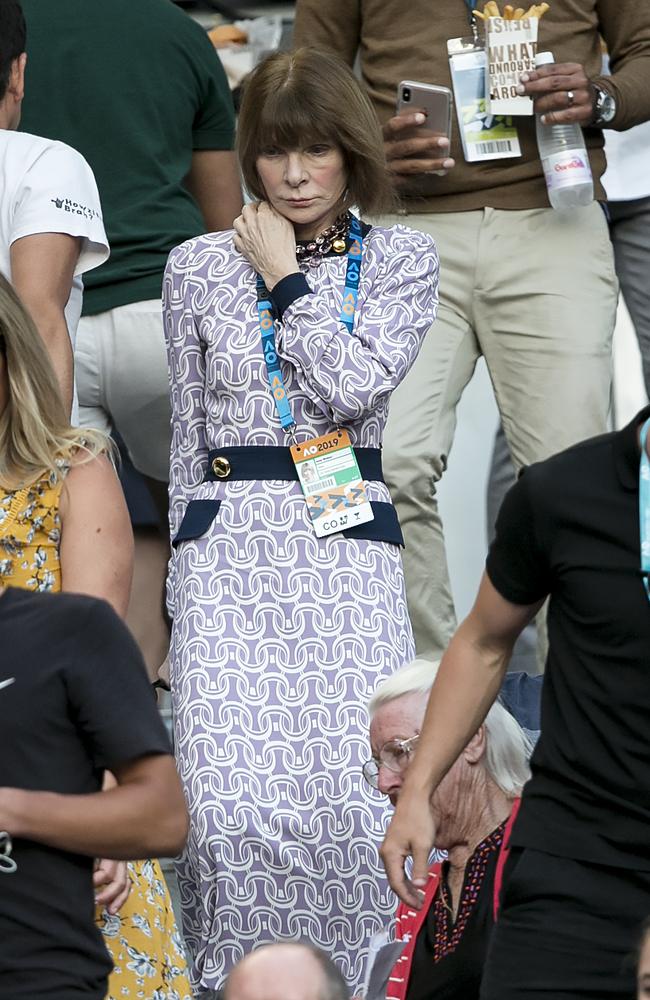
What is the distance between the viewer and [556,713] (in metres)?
2.97

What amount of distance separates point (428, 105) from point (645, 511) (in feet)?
7.66

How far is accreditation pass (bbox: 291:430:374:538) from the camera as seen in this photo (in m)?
4.24

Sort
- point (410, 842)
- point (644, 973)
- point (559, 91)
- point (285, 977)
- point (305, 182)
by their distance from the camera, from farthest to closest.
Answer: point (559, 91)
point (305, 182)
point (410, 842)
point (285, 977)
point (644, 973)

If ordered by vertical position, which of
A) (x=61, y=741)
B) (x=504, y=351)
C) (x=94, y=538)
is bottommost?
(x=504, y=351)

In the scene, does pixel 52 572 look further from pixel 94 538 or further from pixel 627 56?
pixel 627 56

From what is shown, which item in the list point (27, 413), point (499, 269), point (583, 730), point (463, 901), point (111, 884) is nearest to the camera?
point (583, 730)

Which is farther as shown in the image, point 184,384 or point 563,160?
point 563,160

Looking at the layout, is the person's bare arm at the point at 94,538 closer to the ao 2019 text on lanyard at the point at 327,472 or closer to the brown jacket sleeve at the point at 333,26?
the ao 2019 text on lanyard at the point at 327,472

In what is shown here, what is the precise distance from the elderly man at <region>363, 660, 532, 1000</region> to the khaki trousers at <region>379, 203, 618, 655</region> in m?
1.00

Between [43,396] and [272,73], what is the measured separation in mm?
1333

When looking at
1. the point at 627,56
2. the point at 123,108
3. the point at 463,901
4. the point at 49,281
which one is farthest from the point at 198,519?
the point at 627,56

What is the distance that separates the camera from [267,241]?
171 inches

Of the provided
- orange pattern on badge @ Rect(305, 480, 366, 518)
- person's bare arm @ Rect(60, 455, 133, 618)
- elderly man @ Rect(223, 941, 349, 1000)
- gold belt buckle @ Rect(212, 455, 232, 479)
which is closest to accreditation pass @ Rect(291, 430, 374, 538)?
orange pattern on badge @ Rect(305, 480, 366, 518)

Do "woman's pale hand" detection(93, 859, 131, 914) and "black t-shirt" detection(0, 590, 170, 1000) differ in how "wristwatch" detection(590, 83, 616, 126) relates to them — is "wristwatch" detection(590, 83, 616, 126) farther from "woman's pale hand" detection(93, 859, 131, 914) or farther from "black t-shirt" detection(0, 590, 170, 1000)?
"black t-shirt" detection(0, 590, 170, 1000)
